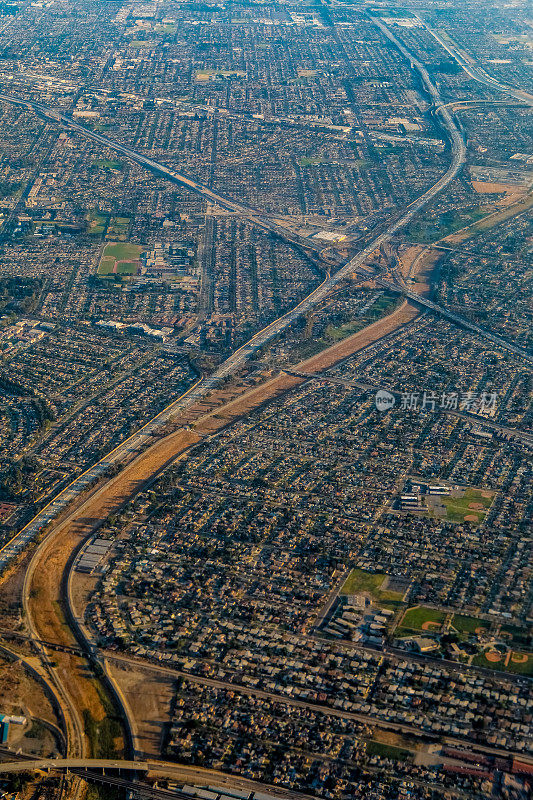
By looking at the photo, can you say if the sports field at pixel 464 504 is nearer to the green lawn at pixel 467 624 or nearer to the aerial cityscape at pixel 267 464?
the aerial cityscape at pixel 267 464

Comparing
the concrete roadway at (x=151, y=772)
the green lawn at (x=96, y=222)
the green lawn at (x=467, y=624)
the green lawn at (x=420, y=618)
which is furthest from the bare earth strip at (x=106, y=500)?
the green lawn at (x=96, y=222)

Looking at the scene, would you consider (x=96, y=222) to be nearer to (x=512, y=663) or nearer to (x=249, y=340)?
(x=249, y=340)

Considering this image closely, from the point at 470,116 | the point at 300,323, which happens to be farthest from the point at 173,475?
the point at 470,116

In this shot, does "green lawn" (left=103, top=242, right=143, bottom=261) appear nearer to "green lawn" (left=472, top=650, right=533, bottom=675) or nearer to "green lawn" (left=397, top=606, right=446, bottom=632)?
"green lawn" (left=397, top=606, right=446, bottom=632)

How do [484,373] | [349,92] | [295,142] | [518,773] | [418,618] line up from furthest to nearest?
1. [349,92]
2. [295,142]
3. [484,373]
4. [418,618]
5. [518,773]

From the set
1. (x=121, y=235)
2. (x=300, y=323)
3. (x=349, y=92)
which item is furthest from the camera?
(x=349, y=92)

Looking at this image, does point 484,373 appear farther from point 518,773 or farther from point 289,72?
point 289,72
